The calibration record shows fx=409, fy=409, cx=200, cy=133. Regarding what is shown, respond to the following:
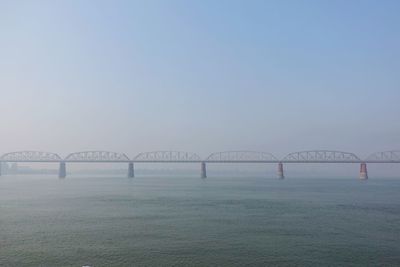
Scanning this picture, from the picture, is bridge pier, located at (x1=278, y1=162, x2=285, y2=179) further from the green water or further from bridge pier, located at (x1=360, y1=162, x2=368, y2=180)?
the green water

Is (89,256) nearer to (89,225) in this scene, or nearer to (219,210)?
(89,225)

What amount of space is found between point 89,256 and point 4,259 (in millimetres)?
4691

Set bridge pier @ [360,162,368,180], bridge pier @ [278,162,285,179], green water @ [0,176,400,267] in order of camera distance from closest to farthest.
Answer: green water @ [0,176,400,267], bridge pier @ [360,162,368,180], bridge pier @ [278,162,285,179]

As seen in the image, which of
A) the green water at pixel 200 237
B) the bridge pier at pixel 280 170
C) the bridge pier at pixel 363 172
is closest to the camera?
the green water at pixel 200 237

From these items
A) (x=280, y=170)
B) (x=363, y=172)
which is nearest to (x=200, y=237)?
(x=280, y=170)

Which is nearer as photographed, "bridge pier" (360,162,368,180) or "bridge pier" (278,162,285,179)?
"bridge pier" (360,162,368,180)

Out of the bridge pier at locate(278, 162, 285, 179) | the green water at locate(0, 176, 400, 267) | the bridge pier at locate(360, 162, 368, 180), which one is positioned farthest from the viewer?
the bridge pier at locate(278, 162, 285, 179)

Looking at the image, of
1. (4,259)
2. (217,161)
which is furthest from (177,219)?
(217,161)

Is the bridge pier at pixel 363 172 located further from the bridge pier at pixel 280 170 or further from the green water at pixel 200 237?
the green water at pixel 200 237

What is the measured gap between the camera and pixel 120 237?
2953cm

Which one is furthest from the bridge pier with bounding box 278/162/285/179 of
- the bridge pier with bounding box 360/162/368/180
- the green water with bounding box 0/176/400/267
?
the green water with bounding box 0/176/400/267

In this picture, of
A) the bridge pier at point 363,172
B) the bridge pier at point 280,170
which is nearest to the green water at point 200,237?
the bridge pier at point 363,172

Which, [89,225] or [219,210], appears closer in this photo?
[89,225]

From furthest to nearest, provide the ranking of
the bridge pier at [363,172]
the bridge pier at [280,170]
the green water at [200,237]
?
the bridge pier at [280,170]
the bridge pier at [363,172]
the green water at [200,237]
